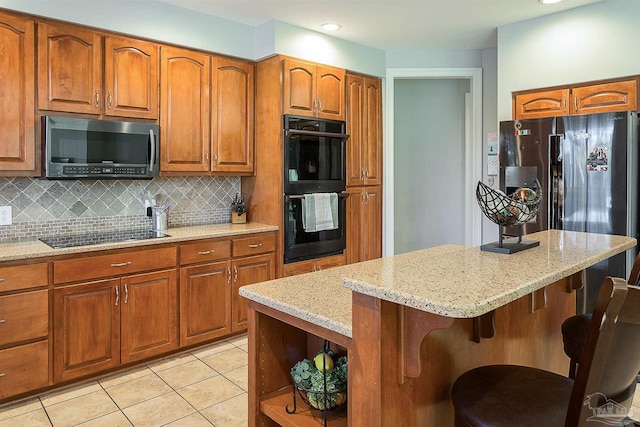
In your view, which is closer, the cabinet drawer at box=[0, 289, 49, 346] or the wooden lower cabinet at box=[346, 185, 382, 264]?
the cabinet drawer at box=[0, 289, 49, 346]

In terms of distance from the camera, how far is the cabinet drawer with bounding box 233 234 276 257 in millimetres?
3469

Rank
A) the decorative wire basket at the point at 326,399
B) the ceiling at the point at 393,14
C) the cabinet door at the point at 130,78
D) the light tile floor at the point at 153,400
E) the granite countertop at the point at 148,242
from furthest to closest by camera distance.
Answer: the ceiling at the point at 393,14, the cabinet door at the point at 130,78, the granite countertop at the point at 148,242, the light tile floor at the point at 153,400, the decorative wire basket at the point at 326,399

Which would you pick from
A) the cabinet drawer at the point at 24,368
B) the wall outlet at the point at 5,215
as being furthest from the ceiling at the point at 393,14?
the cabinet drawer at the point at 24,368

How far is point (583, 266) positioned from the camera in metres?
1.39

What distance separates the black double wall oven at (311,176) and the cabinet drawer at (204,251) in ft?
1.81

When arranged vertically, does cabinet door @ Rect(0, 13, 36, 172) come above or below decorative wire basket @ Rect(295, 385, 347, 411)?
above

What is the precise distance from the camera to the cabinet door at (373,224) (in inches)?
176

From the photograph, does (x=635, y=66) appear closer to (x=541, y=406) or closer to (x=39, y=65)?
(x=541, y=406)

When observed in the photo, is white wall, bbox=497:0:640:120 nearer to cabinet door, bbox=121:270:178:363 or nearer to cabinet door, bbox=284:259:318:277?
cabinet door, bbox=284:259:318:277

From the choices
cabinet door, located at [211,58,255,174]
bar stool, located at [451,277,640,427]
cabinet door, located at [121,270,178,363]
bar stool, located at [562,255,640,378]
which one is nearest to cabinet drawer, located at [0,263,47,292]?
cabinet door, located at [121,270,178,363]

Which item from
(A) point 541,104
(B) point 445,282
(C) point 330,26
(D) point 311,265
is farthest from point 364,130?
(B) point 445,282

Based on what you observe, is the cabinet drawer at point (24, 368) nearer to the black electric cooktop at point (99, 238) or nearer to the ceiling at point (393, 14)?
the black electric cooktop at point (99, 238)

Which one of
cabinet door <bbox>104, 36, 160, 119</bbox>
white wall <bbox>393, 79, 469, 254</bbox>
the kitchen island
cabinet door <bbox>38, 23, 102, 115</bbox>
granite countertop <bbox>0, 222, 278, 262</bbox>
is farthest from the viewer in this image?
white wall <bbox>393, 79, 469, 254</bbox>

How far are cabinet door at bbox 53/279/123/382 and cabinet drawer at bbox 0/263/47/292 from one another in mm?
119
